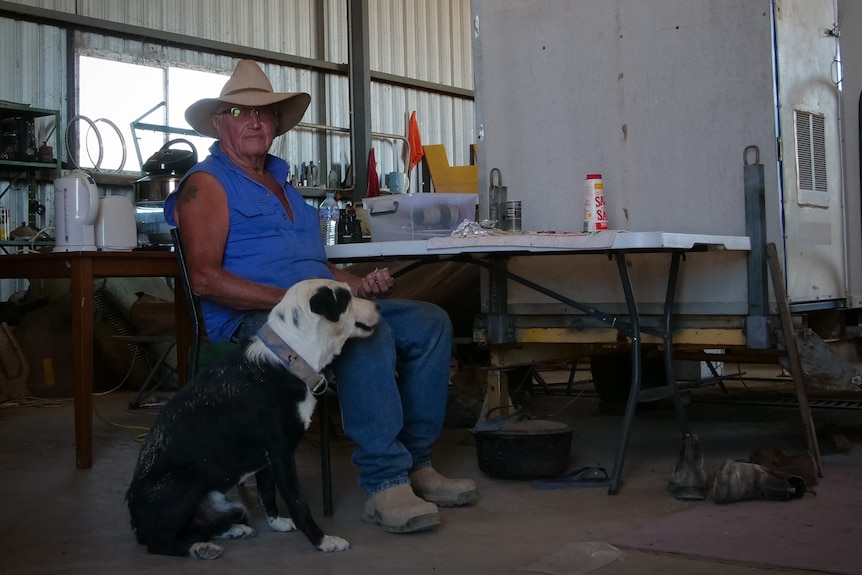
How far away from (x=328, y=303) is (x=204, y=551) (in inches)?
27.2

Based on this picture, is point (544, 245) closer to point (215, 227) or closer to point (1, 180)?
point (215, 227)

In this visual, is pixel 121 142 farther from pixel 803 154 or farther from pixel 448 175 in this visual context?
pixel 803 154

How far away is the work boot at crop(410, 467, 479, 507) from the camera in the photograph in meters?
2.79

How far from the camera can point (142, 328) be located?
623 centimetres

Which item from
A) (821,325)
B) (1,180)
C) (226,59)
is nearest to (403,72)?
(226,59)

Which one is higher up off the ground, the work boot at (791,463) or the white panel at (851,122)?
the white panel at (851,122)

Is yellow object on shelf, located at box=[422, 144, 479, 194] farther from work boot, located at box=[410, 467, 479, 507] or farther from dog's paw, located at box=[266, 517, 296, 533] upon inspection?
dog's paw, located at box=[266, 517, 296, 533]

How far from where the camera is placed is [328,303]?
7.54ft

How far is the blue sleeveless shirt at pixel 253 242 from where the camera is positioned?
2.77 m

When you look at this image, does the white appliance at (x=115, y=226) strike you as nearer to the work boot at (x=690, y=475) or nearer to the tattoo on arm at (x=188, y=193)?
the tattoo on arm at (x=188, y=193)

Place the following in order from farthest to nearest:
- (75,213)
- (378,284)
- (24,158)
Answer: (24,158)
(75,213)
(378,284)

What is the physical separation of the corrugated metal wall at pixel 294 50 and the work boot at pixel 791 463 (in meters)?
6.32

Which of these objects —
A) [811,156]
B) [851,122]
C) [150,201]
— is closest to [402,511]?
[811,156]

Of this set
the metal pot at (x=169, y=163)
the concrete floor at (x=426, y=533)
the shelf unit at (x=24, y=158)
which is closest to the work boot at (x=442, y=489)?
the concrete floor at (x=426, y=533)
